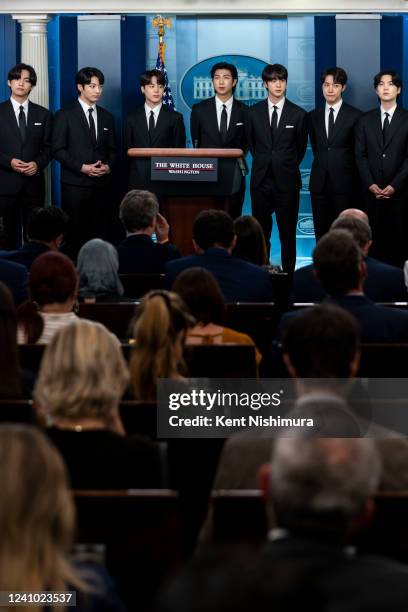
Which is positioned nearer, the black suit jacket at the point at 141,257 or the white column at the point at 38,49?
the black suit jacket at the point at 141,257

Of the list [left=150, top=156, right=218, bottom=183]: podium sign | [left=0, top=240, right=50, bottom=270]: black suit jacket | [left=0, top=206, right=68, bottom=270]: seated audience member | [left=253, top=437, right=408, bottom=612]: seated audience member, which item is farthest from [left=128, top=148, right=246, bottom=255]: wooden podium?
[left=253, top=437, right=408, bottom=612]: seated audience member

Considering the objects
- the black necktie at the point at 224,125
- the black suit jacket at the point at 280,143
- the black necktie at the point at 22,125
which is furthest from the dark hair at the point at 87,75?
the black suit jacket at the point at 280,143

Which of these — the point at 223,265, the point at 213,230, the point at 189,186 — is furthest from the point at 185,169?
the point at 223,265

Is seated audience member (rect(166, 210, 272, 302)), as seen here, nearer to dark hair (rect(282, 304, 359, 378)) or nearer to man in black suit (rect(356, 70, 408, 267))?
dark hair (rect(282, 304, 359, 378))

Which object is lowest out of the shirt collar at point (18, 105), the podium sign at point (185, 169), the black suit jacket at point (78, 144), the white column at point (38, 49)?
the podium sign at point (185, 169)

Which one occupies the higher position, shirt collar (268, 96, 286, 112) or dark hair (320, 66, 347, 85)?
dark hair (320, 66, 347, 85)

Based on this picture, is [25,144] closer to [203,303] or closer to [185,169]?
[185,169]

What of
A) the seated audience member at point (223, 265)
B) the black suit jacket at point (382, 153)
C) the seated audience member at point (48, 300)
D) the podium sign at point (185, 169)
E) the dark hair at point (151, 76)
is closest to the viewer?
the seated audience member at point (48, 300)

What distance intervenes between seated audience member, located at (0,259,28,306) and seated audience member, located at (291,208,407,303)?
1297mm

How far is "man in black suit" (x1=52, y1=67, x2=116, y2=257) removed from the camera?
979 cm

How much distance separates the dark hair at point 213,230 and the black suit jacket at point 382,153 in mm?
4057

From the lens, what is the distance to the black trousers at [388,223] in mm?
9805

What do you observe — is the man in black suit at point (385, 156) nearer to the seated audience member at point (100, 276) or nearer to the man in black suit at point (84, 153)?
the man in black suit at point (84, 153)

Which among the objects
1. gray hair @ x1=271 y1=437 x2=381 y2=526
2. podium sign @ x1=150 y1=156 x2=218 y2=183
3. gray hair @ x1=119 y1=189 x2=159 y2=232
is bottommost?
gray hair @ x1=271 y1=437 x2=381 y2=526
